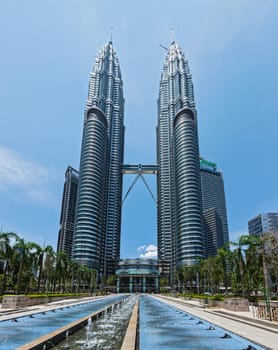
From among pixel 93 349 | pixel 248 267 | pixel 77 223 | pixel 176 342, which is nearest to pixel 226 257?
pixel 248 267

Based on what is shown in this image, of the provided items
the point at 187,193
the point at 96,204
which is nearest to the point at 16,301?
the point at 96,204

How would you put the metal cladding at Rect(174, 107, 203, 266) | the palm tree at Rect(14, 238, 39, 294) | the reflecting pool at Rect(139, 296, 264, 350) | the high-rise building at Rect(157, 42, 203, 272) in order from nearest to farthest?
the reflecting pool at Rect(139, 296, 264, 350) < the palm tree at Rect(14, 238, 39, 294) < the metal cladding at Rect(174, 107, 203, 266) < the high-rise building at Rect(157, 42, 203, 272)

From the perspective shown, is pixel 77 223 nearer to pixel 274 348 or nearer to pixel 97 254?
pixel 97 254

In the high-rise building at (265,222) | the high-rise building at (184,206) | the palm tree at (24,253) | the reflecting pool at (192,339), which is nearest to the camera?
the reflecting pool at (192,339)

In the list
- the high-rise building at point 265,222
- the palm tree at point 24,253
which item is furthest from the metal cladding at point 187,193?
the palm tree at point 24,253

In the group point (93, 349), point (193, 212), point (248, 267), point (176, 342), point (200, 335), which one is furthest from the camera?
point (193, 212)

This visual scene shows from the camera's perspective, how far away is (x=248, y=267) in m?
37.1

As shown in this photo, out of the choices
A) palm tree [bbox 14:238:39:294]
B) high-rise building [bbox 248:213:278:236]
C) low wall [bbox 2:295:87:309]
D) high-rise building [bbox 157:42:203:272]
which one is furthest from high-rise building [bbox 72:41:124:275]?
low wall [bbox 2:295:87:309]

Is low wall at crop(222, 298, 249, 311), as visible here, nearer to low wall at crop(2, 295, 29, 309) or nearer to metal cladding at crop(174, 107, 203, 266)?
low wall at crop(2, 295, 29, 309)

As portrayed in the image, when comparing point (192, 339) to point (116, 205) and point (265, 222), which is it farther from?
point (116, 205)

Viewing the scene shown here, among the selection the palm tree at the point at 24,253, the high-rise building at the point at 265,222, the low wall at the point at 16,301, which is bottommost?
the low wall at the point at 16,301

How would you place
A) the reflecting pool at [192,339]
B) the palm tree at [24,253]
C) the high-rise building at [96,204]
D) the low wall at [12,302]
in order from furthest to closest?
the high-rise building at [96,204]
the palm tree at [24,253]
the low wall at [12,302]
the reflecting pool at [192,339]

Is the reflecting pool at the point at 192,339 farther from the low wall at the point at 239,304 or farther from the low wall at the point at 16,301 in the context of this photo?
the low wall at the point at 16,301

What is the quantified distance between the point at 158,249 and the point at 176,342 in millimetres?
192866
